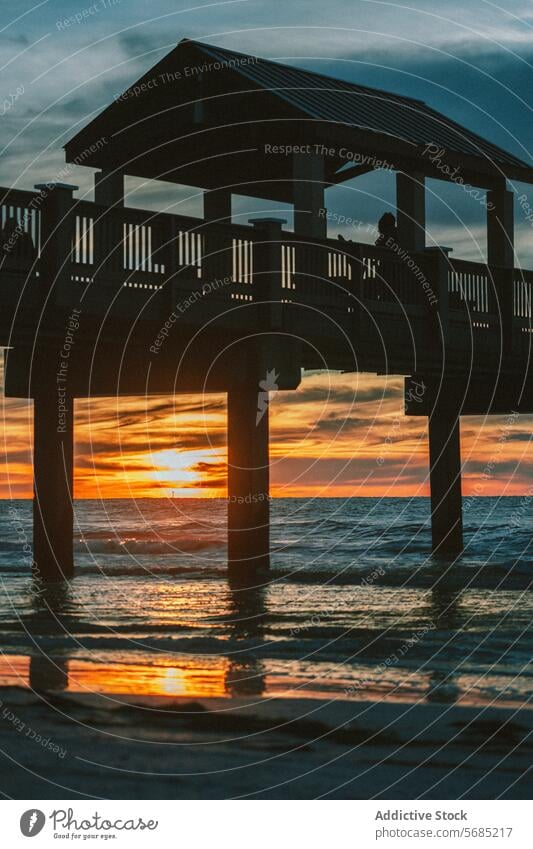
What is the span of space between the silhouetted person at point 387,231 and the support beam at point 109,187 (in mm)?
5607

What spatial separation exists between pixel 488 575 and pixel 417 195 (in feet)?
35.2

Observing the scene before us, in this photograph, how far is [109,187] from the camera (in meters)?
28.3

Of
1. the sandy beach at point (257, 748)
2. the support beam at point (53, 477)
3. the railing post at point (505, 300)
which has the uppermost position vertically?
the railing post at point (505, 300)

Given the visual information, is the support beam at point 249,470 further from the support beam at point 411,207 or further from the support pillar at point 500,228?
the support pillar at point 500,228

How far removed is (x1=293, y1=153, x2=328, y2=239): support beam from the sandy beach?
1342cm

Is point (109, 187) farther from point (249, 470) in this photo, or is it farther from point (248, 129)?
point (249, 470)

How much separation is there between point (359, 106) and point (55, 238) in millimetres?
11267

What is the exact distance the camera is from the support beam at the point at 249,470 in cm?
2298

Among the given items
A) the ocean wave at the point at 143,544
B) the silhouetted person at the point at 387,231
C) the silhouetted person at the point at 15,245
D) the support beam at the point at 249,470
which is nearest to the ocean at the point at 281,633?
the support beam at the point at 249,470

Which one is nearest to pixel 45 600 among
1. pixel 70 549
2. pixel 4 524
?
pixel 70 549

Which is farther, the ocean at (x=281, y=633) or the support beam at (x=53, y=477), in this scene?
the support beam at (x=53, y=477)

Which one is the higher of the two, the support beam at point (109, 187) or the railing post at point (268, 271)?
the support beam at point (109, 187)

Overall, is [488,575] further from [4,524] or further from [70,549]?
[4,524]

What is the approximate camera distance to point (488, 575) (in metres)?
33.7
